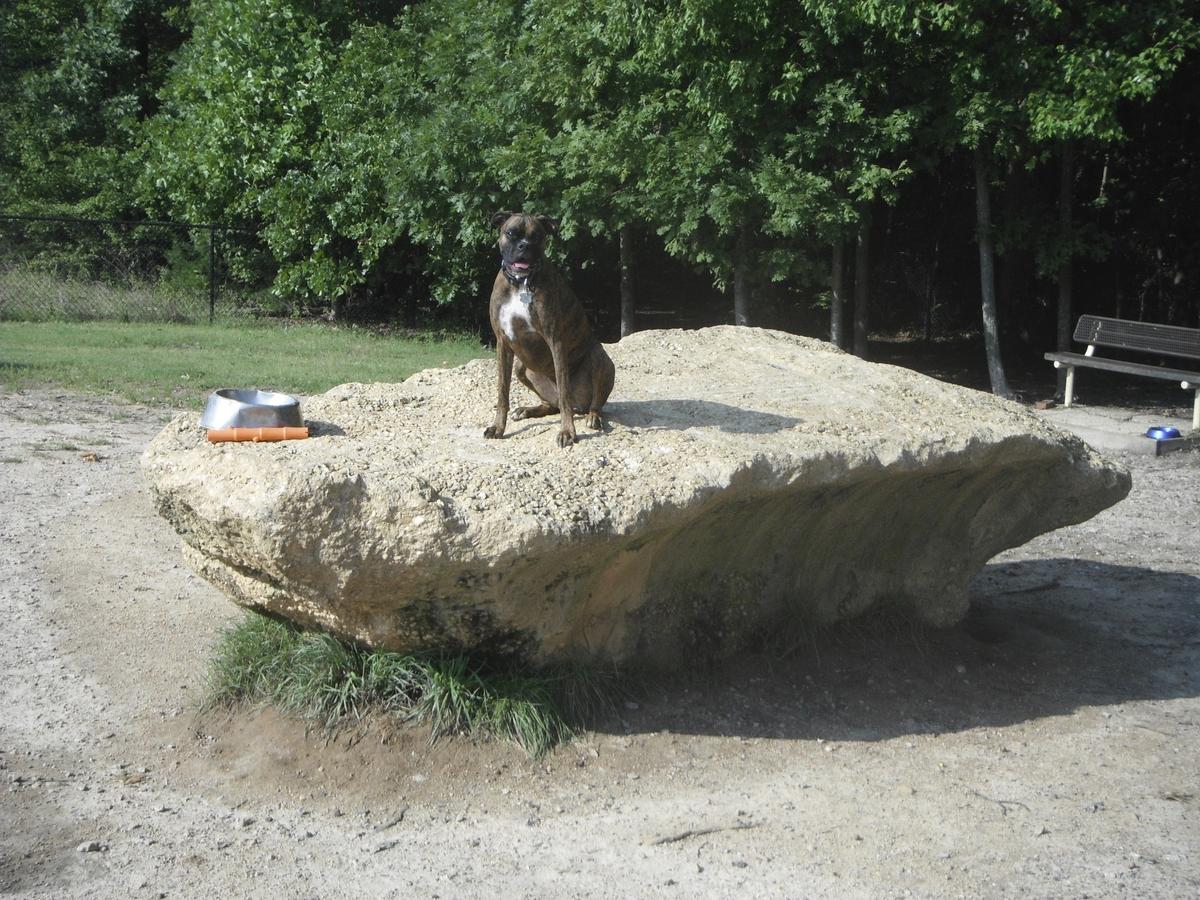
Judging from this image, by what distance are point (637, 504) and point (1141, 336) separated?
1046 cm

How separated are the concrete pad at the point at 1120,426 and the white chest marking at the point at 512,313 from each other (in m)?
6.67

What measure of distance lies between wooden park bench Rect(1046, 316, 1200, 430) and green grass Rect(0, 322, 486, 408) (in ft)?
24.8

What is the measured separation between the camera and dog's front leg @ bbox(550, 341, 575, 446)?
5207 mm

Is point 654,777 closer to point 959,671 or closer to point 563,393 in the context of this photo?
point 563,393

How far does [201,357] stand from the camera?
1527 centimetres

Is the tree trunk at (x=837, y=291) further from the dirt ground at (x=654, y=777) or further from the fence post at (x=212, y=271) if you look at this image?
the fence post at (x=212, y=271)

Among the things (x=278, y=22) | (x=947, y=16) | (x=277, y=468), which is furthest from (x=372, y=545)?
(x=278, y=22)

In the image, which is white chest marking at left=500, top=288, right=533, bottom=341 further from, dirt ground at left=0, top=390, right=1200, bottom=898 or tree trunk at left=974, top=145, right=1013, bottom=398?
tree trunk at left=974, top=145, right=1013, bottom=398

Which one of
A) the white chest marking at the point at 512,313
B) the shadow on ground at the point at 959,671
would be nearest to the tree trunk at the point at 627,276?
the shadow on ground at the point at 959,671

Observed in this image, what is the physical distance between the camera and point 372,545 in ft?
14.9

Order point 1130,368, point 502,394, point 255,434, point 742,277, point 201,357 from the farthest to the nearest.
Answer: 1. point 201,357
2. point 742,277
3. point 1130,368
4. point 502,394
5. point 255,434

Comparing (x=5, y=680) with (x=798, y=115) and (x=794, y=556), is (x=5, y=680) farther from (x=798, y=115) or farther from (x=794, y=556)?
(x=798, y=115)

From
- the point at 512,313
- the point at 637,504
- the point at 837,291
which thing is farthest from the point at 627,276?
the point at 637,504

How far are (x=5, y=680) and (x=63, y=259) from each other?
18.3 m
